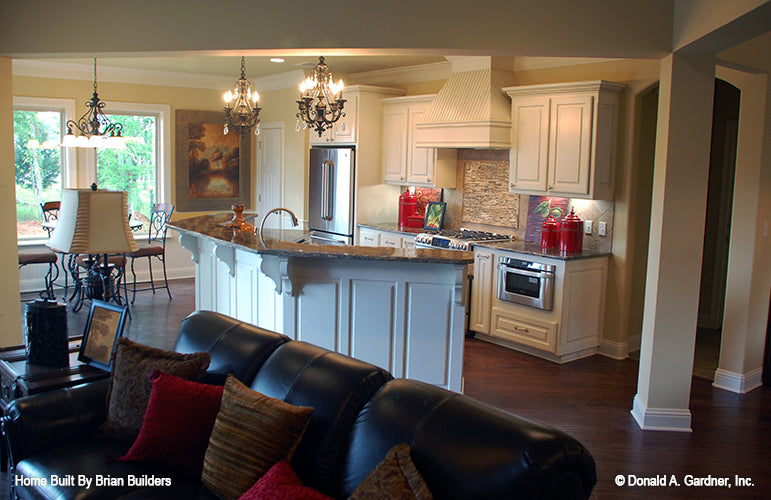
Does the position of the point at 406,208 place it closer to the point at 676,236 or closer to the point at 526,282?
the point at 526,282

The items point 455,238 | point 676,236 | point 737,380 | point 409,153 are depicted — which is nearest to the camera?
point 676,236

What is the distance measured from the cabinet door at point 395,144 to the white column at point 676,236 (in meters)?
3.38

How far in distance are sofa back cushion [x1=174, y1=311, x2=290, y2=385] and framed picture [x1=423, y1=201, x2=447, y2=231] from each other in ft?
13.6

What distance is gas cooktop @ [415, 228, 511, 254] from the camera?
229 inches

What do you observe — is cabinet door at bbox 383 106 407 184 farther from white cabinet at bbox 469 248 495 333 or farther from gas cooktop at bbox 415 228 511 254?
white cabinet at bbox 469 248 495 333

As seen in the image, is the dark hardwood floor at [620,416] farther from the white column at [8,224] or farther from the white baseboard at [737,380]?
the white column at [8,224]

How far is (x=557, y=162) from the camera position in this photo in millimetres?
5445

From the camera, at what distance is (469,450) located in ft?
5.57

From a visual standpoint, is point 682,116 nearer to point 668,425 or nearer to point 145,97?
point 668,425

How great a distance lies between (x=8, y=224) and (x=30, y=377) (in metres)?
1.99

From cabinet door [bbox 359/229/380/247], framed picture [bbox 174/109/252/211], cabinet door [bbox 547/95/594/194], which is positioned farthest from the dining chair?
cabinet door [bbox 547/95/594/194]

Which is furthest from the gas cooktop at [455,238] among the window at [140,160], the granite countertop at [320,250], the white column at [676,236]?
the window at [140,160]

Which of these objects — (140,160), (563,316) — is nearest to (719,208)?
(563,316)

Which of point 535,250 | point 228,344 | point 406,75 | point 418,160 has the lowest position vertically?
point 228,344
